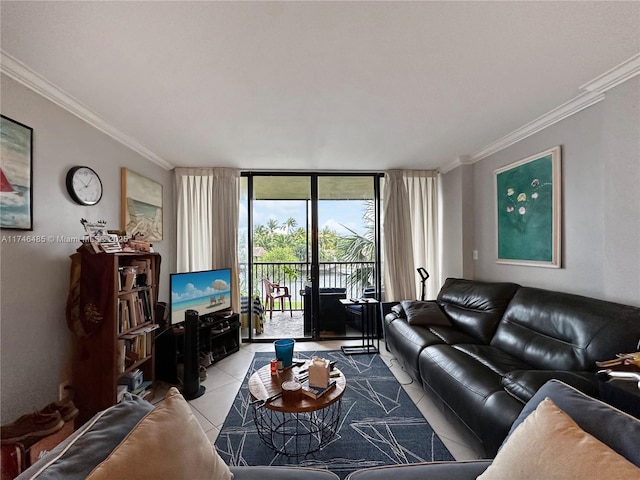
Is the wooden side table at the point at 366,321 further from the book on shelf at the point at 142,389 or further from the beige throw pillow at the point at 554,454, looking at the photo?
the beige throw pillow at the point at 554,454

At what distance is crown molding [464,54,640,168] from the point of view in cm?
171

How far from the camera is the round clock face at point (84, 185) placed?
2050mm

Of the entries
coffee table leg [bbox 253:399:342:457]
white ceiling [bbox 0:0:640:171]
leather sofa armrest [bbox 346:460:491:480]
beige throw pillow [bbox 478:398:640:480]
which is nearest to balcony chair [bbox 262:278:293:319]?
coffee table leg [bbox 253:399:342:457]

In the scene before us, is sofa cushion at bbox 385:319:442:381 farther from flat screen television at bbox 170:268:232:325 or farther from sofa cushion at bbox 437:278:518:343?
flat screen television at bbox 170:268:232:325

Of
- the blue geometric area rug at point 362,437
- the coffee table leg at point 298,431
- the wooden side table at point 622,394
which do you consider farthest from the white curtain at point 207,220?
the wooden side table at point 622,394

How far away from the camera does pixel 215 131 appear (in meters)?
2.61

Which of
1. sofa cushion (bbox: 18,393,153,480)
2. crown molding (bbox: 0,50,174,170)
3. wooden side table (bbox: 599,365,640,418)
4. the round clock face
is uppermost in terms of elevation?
crown molding (bbox: 0,50,174,170)

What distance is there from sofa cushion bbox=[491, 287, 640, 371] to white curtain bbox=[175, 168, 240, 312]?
318 centimetres

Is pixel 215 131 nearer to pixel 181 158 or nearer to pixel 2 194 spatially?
pixel 181 158

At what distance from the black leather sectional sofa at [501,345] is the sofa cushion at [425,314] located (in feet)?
0.04

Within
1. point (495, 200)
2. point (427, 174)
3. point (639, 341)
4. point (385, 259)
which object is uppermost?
point (427, 174)

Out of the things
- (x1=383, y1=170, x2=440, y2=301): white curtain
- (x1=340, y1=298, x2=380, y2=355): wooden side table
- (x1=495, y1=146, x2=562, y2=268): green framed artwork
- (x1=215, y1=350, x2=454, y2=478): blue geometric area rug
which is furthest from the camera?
(x1=383, y1=170, x2=440, y2=301): white curtain

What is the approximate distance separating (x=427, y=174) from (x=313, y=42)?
310 cm

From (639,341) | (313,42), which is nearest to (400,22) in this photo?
(313,42)
